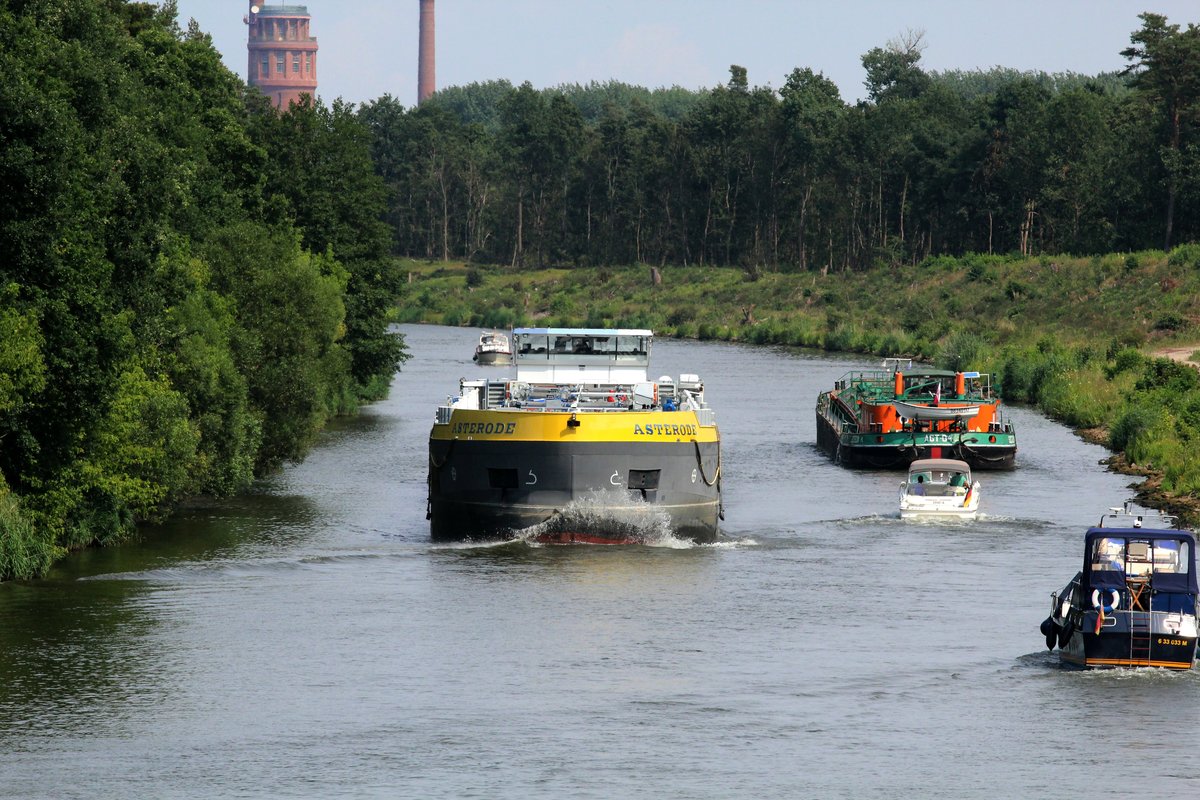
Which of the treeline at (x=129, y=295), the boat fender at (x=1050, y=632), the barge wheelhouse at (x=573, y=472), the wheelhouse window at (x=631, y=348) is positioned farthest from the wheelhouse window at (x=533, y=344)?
the boat fender at (x=1050, y=632)

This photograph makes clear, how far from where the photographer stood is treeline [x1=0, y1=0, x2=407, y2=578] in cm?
3912

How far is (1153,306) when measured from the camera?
12094 centimetres

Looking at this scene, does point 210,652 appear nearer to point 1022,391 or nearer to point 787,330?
point 1022,391

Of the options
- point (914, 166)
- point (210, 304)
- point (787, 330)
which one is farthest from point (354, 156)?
point (914, 166)

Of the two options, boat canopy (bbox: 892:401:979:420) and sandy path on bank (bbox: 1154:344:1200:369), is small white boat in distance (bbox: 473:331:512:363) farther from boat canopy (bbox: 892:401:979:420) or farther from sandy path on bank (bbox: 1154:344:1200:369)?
boat canopy (bbox: 892:401:979:420)

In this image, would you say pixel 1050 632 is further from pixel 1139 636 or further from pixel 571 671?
pixel 571 671

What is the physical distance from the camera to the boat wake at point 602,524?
147 feet

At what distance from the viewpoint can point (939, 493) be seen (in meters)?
53.3

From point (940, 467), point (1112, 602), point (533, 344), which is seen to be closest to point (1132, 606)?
point (1112, 602)

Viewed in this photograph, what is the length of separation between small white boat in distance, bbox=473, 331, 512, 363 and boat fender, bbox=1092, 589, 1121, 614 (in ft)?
291

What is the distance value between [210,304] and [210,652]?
2407 centimetres

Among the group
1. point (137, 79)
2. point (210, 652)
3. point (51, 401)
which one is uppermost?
point (137, 79)

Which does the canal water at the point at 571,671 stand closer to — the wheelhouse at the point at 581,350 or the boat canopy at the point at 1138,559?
the boat canopy at the point at 1138,559

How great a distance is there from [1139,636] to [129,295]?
2483 centimetres
